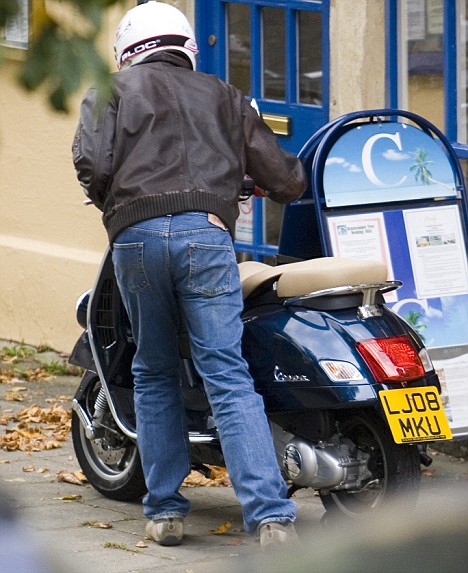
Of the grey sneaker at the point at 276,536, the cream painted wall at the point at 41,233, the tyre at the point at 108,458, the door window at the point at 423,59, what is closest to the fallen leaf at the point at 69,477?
the tyre at the point at 108,458

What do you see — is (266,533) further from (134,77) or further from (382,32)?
(382,32)

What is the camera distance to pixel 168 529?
507 centimetres

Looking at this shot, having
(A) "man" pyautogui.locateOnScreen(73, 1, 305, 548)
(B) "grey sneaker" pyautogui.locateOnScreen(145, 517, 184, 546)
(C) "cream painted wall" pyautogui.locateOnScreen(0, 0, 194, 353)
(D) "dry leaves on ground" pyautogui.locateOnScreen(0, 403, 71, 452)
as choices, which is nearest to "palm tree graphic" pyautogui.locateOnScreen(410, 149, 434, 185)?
(A) "man" pyautogui.locateOnScreen(73, 1, 305, 548)

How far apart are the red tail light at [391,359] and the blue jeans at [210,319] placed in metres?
0.40

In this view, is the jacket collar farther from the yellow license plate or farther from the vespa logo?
the yellow license plate

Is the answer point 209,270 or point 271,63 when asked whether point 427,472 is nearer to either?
point 209,270

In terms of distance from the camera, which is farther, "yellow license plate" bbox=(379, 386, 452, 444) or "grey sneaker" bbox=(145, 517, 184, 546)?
"grey sneaker" bbox=(145, 517, 184, 546)

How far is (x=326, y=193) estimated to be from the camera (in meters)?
5.64

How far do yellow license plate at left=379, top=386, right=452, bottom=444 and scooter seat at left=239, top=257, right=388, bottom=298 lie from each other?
42cm

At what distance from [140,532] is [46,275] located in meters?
4.06

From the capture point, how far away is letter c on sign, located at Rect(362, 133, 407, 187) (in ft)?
18.9

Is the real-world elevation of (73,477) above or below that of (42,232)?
below

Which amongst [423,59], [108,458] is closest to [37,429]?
[108,458]

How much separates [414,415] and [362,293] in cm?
47
